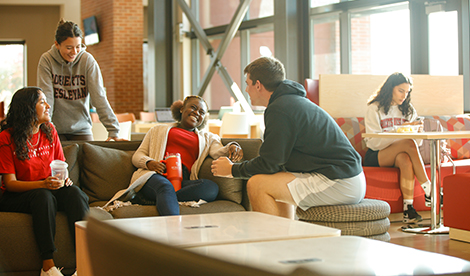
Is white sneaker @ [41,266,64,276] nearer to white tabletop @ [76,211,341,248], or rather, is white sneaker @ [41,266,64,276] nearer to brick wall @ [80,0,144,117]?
white tabletop @ [76,211,341,248]

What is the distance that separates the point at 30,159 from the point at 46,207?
0.35 meters

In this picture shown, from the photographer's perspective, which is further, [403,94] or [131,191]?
[403,94]

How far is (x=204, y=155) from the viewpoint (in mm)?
3145

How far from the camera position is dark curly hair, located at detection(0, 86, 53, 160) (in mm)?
2496

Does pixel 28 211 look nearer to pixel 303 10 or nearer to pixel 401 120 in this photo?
pixel 401 120

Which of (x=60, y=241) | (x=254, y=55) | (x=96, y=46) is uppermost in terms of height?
(x=96, y=46)

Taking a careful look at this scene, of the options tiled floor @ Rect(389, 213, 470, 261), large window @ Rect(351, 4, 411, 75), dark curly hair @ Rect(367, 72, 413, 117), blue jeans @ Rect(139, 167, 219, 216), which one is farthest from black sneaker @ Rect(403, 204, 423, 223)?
large window @ Rect(351, 4, 411, 75)

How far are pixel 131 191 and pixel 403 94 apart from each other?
2.51m

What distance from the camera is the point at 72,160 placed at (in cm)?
288

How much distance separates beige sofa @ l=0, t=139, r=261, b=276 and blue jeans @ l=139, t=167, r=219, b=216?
72 millimetres

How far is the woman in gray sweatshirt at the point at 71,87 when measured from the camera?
3.10 metres

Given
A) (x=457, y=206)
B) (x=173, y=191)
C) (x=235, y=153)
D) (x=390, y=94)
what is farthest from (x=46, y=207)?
(x=390, y=94)

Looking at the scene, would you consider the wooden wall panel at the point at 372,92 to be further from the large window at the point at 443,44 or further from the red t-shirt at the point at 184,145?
the red t-shirt at the point at 184,145

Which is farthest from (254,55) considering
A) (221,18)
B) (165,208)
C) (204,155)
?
(165,208)
